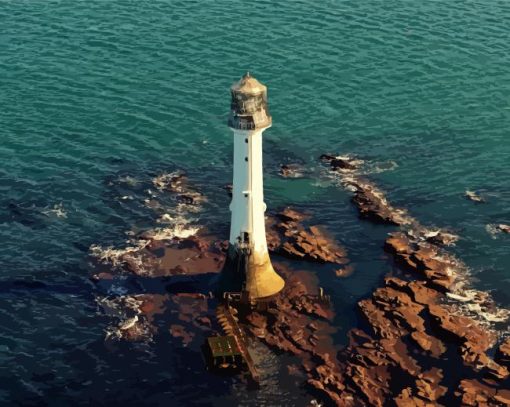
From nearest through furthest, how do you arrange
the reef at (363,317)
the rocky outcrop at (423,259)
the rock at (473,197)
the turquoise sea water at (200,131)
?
the reef at (363,317) → the turquoise sea water at (200,131) → the rocky outcrop at (423,259) → the rock at (473,197)

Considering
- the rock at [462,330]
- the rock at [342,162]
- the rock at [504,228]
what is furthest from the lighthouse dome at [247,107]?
the rock at [504,228]

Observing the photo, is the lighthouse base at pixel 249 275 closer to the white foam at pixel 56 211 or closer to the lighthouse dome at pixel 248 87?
the lighthouse dome at pixel 248 87

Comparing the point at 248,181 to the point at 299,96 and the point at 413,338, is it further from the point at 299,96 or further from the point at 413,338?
the point at 299,96

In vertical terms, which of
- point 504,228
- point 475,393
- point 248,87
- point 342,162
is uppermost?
point 248,87

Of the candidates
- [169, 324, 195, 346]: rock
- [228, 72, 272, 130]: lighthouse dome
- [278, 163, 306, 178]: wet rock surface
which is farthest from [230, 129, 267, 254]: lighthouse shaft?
[278, 163, 306, 178]: wet rock surface

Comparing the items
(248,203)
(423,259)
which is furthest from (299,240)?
(248,203)

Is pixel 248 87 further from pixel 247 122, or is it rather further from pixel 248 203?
pixel 248 203
